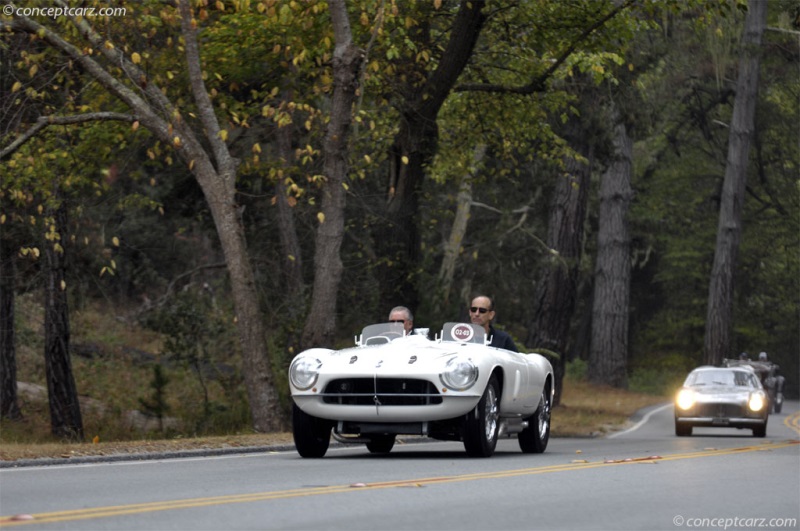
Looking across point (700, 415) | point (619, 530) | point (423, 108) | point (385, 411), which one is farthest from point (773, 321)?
point (619, 530)

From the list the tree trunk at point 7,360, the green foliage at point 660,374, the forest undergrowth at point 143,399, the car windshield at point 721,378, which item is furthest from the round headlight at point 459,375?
the green foliage at point 660,374

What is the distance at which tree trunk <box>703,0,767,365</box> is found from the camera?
4584cm

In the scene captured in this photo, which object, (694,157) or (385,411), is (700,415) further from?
(694,157)

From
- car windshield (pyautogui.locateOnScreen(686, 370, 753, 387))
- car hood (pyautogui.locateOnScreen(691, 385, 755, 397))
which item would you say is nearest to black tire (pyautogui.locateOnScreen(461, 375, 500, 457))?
car hood (pyautogui.locateOnScreen(691, 385, 755, 397))

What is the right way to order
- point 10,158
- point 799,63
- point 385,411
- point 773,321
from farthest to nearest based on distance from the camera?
point 773,321, point 799,63, point 10,158, point 385,411

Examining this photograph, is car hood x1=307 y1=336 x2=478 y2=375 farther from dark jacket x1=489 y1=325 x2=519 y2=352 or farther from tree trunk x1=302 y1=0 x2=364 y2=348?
tree trunk x1=302 y1=0 x2=364 y2=348

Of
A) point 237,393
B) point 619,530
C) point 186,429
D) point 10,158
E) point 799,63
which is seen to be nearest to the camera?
point 619,530

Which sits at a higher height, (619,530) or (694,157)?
(694,157)

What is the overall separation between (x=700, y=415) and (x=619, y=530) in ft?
60.5

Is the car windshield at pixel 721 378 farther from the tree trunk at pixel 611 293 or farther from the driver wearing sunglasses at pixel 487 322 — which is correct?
the tree trunk at pixel 611 293

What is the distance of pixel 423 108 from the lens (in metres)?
23.2

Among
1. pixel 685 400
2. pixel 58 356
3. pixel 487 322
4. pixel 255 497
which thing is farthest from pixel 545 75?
pixel 255 497

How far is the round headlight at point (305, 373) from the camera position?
1412 centimetres

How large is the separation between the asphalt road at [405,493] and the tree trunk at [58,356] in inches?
491
